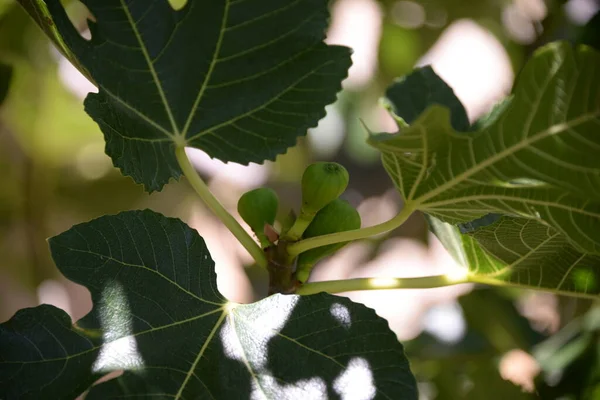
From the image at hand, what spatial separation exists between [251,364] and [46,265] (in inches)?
57.6

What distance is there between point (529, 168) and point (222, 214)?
0.40m

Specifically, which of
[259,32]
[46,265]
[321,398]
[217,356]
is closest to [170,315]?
[217,356]

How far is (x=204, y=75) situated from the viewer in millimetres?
861

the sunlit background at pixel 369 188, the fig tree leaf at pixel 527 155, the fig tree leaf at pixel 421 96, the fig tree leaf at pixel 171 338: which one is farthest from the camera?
the sunlit background at pixel 369 188

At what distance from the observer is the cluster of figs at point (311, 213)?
80 cm

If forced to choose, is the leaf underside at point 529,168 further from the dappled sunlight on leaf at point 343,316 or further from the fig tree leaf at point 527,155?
the dappled sunlight on leaf at point 343,316

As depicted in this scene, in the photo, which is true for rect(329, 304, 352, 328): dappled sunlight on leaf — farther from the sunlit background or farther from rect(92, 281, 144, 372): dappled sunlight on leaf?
the sunlit background

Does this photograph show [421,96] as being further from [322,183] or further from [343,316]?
[343,316]

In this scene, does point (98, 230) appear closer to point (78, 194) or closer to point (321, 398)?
point (321, 398)

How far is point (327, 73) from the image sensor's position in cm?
86

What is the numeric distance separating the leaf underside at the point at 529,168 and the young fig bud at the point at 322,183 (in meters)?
0.07

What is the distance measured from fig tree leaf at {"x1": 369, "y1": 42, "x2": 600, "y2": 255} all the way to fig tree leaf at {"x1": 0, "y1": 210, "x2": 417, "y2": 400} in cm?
17

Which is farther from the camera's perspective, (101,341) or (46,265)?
(46,265)

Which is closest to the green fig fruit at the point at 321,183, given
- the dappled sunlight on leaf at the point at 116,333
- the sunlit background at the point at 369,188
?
the dappled sunlight on leaf at the point at 116,333
